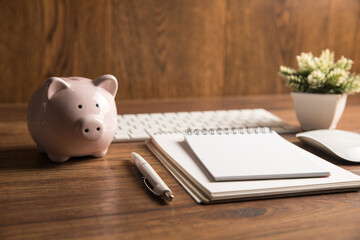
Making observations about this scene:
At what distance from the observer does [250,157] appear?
0.70 meters

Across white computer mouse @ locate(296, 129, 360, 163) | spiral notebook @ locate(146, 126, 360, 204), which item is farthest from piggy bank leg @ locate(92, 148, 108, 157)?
white computer mouse @ locate(296, 129, 360, 163)

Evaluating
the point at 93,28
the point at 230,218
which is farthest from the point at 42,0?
the point at 230,218

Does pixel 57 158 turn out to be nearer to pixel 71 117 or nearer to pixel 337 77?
pixel 71 117

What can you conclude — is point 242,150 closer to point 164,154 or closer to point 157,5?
point 164,154

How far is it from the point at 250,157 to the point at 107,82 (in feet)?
0.94

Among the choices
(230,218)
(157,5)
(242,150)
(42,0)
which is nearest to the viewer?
(230,218)

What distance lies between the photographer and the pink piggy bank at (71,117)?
691 mm

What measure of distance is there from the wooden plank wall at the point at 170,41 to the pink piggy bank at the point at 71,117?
0.82 m

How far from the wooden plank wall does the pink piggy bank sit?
82 cm

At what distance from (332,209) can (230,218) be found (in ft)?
0.47

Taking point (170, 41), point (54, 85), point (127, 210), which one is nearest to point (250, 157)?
point (127, 210)

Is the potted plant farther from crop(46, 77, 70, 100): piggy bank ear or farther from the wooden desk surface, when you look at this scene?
crop(46, 77, 70, 100): piggy bank ear

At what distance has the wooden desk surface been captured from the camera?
49 centimetres

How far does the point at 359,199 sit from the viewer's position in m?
0.59
